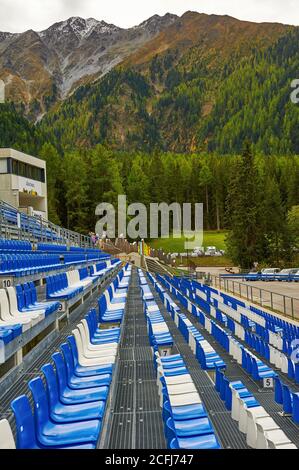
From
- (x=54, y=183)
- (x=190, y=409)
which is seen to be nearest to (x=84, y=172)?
(x=54, y=183)

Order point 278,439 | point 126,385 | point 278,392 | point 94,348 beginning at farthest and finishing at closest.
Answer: point 126,385 → point 94,348 → point 278,392 → point 278,439

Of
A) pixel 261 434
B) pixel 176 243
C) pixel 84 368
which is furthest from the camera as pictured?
pixel 176 243

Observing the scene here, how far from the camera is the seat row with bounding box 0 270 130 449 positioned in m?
3.32

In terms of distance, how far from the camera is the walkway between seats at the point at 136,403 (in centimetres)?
480

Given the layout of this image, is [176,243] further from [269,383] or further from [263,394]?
[263,394]

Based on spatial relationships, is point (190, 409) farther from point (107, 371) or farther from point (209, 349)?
point (209, 349)

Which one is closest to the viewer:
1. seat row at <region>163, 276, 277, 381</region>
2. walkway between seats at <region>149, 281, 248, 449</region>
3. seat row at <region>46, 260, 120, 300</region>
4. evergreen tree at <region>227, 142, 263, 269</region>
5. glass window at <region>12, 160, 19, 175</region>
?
walkway between seats at <region>149, 281, 248, 449</region>

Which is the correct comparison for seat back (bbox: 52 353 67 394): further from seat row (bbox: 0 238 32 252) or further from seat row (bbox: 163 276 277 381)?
seat row (bbox: 0 238 32 252)

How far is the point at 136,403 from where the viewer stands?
5.92m

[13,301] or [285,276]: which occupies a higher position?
[13,301]

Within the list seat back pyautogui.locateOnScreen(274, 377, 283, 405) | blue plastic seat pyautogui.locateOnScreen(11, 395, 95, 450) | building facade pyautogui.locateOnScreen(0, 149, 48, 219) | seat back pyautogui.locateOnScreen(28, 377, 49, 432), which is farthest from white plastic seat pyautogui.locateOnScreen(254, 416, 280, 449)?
building facade pyautogui.locateOnScreen(0, 149, 48, 219)

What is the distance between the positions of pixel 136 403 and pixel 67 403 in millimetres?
1792

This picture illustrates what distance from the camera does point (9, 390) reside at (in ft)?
17.5

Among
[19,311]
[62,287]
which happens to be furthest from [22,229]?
[19,311]
